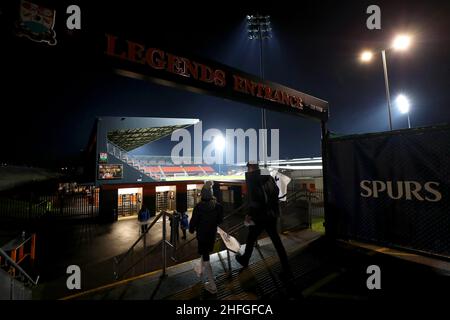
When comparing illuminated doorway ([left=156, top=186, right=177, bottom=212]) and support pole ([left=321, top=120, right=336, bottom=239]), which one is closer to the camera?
support pole ([left=321, top=120, right=336, bottom=239])

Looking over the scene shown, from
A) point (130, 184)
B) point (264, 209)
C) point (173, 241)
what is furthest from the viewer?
point (130, 184)

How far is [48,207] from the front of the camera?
14086mm

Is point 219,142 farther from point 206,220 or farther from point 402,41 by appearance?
point 206,220

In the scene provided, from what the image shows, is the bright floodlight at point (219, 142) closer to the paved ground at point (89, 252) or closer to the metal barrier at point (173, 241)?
the paved ground at point (89, 252)

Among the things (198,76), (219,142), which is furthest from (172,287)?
(219,142)

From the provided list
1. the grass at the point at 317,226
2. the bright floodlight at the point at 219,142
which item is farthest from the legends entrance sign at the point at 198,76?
the bright floodlight at the point at 219,142

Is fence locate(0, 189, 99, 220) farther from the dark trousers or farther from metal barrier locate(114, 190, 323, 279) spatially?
the dark trousers

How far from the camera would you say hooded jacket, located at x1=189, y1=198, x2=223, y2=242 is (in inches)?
139

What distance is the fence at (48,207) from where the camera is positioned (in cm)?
1221

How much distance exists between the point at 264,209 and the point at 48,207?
16.7 m

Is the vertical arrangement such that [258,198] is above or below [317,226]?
above

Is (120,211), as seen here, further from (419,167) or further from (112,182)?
(419,167)

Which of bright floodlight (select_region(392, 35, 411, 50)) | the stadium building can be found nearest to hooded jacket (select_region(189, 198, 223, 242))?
bright floodlight (select_region(392, 35, 411, 50))

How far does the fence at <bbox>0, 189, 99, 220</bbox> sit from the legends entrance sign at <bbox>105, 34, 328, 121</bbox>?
1366cm
